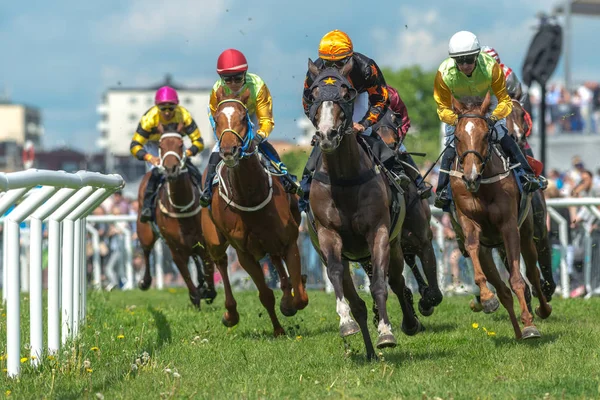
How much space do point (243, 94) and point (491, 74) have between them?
7.47 feet

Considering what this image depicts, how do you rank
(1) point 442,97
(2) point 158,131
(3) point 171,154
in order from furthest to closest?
1. (2) point 158,131
2. (3) point 171,154
3. (1) point 442,97

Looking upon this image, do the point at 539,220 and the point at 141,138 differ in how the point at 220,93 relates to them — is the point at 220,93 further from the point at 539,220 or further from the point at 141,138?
the point at 141,138

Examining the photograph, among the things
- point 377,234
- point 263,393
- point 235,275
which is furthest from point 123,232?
point 263,393

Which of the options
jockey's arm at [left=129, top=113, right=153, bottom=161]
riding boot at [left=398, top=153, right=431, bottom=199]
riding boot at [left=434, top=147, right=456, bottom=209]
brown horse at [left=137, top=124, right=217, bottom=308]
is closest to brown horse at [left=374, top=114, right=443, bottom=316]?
riding boot at [left=398, top=153, right=431, bottom=199]

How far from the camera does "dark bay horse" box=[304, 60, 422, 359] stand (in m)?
7.46

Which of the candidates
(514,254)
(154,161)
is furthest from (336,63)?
(154,161)

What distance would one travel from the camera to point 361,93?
881 centimetres

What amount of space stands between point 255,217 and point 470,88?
219cm

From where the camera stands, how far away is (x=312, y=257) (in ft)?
52.8

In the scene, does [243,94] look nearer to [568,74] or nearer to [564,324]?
[564,324]

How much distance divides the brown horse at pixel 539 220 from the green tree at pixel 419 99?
252 feet

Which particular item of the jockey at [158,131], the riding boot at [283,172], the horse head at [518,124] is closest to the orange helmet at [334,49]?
the riding boot at [283,172]

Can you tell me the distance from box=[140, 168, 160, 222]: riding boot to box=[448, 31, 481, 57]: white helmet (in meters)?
5.46

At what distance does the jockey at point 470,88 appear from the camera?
29.7ft
